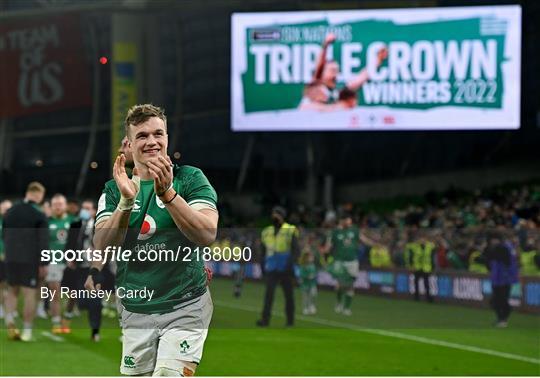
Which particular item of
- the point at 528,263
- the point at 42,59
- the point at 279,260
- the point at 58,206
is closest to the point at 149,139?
the point at 58,206

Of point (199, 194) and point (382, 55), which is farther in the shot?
point (382, 55)

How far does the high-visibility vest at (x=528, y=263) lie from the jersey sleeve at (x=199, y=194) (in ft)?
50.1

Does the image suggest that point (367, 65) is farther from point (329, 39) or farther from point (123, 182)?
point (123, 182)

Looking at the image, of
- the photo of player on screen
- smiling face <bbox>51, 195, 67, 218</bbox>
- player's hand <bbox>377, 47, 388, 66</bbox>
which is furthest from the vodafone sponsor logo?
player's hand <bbox>377, 47, 388, 66</bbox>

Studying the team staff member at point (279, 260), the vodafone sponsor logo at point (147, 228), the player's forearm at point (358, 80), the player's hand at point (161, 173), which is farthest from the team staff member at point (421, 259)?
the player's hand at point (161, 173)

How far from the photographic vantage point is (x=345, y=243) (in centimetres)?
2133

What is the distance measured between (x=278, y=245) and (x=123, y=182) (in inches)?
519

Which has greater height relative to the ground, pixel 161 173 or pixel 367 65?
pixel 367 65

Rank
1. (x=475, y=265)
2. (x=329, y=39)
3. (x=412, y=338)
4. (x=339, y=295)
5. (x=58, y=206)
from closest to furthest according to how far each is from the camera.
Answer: (x=412, y=338)
(x=58, y=206)
(x=339, y=295)
(x=475, y=265)
(x=329, y=39)

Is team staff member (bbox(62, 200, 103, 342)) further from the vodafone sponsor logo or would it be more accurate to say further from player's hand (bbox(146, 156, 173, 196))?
player's hand (bbox(146, 156, 173, 196))

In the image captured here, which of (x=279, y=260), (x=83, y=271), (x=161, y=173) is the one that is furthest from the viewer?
(x=279, y=260)

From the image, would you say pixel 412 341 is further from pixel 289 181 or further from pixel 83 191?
pixel 83 191

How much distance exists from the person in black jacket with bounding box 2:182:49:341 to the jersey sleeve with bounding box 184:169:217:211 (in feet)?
23.9

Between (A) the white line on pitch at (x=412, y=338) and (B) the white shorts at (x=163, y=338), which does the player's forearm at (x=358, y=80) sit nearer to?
(A) the white line on pitch at (x=412, y=338)
